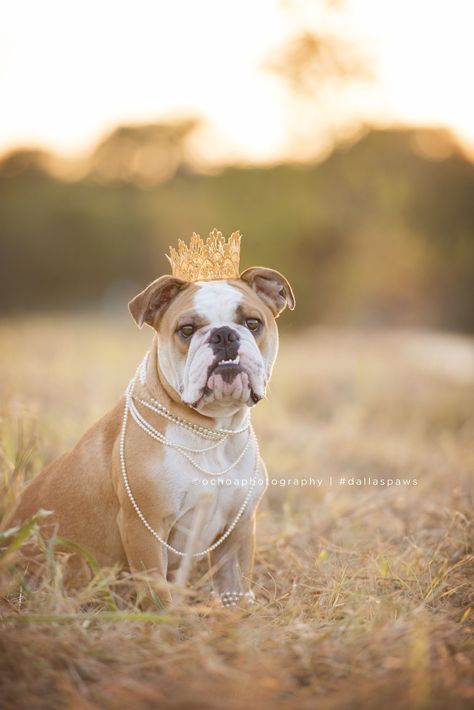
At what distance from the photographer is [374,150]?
627 inches

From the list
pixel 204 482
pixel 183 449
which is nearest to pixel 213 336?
pixel 183 449

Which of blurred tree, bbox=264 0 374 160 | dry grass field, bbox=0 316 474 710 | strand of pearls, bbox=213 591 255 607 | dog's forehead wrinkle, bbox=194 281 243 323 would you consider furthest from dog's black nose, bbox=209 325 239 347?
blurred tree, bbox=264 0 374 160

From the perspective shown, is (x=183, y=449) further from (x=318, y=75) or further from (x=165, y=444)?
(x=318, y=75)

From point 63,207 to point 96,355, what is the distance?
32.9ft

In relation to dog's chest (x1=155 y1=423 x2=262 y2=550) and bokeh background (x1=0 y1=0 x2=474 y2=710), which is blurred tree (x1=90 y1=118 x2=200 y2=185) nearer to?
bokeh background (x1=0 y1=0 x2=474 y2=710)

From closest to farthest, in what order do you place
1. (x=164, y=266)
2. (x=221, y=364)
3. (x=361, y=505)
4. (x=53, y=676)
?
(x=53, y=676)
(x=221, y=364)
(x=361, y=505)
(x=164, y=266)

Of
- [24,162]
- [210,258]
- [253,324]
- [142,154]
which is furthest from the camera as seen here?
[142,154]

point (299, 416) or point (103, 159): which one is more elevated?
point (103, 159)

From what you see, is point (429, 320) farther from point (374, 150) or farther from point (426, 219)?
point (374, 150)

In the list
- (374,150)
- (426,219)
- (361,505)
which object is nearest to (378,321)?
(426,219)

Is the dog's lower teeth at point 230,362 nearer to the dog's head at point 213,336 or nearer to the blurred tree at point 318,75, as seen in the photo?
the dog's head at point 213,336

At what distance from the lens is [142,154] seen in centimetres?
2039

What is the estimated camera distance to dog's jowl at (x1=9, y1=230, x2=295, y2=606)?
3.22 metres

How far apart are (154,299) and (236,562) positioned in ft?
4.70
